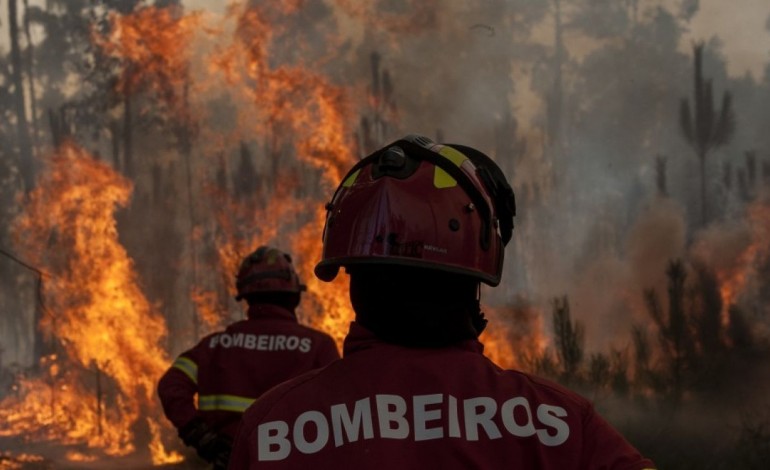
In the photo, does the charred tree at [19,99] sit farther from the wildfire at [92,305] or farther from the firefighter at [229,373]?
the firefighter at [229,373]

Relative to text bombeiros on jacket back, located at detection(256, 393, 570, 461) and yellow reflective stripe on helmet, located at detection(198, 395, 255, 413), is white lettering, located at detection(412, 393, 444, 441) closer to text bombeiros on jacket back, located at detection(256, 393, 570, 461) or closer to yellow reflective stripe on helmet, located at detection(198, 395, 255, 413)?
text bombeiros on jacket back, located at detection(256, 393, 570, 461)

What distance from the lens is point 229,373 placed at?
441 centimetres

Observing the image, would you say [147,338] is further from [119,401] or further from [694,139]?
[694,139]

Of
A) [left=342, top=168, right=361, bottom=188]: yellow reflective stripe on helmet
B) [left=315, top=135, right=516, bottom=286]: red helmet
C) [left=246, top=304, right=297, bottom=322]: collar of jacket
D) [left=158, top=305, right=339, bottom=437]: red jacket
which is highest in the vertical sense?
[left=342, top=168, right=361, bottom=188]: yellow reflective stripe on helmet

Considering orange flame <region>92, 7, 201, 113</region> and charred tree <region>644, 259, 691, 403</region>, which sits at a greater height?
orange flame <region>92, 7, 201, 113</region>

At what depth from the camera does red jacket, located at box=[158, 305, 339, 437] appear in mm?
4410

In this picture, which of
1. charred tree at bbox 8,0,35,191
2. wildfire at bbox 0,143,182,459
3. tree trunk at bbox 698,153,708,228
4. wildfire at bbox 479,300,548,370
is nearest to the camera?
tree trunk at bbox 698,153,708,228

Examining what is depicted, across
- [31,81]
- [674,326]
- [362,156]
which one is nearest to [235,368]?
[674,326]

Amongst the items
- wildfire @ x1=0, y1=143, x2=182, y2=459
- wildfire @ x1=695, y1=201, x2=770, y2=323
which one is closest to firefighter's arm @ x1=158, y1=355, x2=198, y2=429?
wildfire @ x1=695, y1=201, x2=770, y2=323

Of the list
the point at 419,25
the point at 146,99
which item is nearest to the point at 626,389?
the point at 419,25

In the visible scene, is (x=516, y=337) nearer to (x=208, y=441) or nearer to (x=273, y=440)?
(x=208, y=441)

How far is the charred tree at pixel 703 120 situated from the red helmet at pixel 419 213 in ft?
27.7

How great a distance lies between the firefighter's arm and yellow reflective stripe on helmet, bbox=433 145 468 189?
3.12 meters

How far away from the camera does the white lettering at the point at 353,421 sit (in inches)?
55.2
